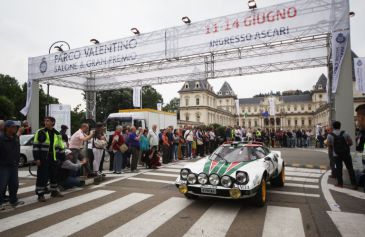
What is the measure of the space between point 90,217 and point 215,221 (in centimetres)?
237

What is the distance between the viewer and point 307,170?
11.4m

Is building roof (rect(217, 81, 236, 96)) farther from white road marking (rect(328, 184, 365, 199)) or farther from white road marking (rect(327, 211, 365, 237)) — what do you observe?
white road marking (rect(327, 211, 365, 237))

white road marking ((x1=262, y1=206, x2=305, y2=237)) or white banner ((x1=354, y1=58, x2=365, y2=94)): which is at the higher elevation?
white banner ((x1=354, y1=58, x2=365, y2=94))

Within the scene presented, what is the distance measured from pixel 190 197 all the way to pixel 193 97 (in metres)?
80.6

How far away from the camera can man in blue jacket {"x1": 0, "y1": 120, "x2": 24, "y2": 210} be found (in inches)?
225

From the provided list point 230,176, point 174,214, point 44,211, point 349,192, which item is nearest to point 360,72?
point 349,192

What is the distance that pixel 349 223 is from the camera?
4816 mm

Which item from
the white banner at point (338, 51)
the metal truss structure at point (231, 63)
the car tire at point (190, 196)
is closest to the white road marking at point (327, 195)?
the car tire at point (190, 196)

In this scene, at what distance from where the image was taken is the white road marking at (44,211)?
4.92 metres

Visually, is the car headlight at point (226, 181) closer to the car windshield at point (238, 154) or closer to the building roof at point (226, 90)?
the car windshield at point (238, 154)

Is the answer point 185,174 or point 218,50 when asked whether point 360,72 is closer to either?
point 218,50

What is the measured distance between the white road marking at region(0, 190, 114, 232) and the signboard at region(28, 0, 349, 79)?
9526mm

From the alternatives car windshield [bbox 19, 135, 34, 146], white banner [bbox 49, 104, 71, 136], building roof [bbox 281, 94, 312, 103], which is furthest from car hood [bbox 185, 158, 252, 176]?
building roof [bbox 281, 94, 312, 103]

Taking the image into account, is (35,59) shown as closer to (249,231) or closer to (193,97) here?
(249,231)
